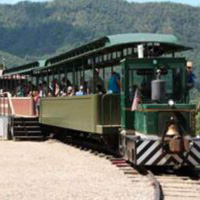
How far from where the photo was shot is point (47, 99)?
2541 cm

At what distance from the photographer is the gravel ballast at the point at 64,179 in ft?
36.0

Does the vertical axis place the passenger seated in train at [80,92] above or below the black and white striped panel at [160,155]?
above

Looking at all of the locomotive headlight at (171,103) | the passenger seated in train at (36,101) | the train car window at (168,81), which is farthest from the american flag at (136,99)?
the passenger seated in train at (36,101)

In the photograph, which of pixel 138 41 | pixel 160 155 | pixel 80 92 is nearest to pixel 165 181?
pixel 160 155

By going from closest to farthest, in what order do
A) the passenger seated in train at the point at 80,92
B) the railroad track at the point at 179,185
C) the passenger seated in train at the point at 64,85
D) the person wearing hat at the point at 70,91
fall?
the railroad track at the point at 179,185 < the passenger seated in train at the point at 80,92 < the person wearing hat at the point at 70,91 < the passenger seated in train at the point at 64,85

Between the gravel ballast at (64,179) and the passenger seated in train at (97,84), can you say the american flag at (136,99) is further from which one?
the passenger seated in train at (97,84)

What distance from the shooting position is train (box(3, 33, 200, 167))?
1367 centimetres

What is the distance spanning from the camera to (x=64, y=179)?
13.2 meters

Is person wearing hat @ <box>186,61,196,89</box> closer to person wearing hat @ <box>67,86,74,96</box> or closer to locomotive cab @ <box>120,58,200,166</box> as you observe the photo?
locomotive cab @ <box>120,58,200,166</box>

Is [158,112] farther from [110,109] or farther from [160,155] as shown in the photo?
[110,109]

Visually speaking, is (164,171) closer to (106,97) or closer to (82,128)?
(106,97)

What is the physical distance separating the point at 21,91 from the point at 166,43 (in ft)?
56.5

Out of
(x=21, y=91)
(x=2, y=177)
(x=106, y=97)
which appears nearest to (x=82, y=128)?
(x=106, y=97)

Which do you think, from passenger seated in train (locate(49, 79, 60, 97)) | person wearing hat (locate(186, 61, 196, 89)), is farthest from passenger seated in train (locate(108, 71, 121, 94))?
passenger seated in train (locate(49, 79, 60, 97))
